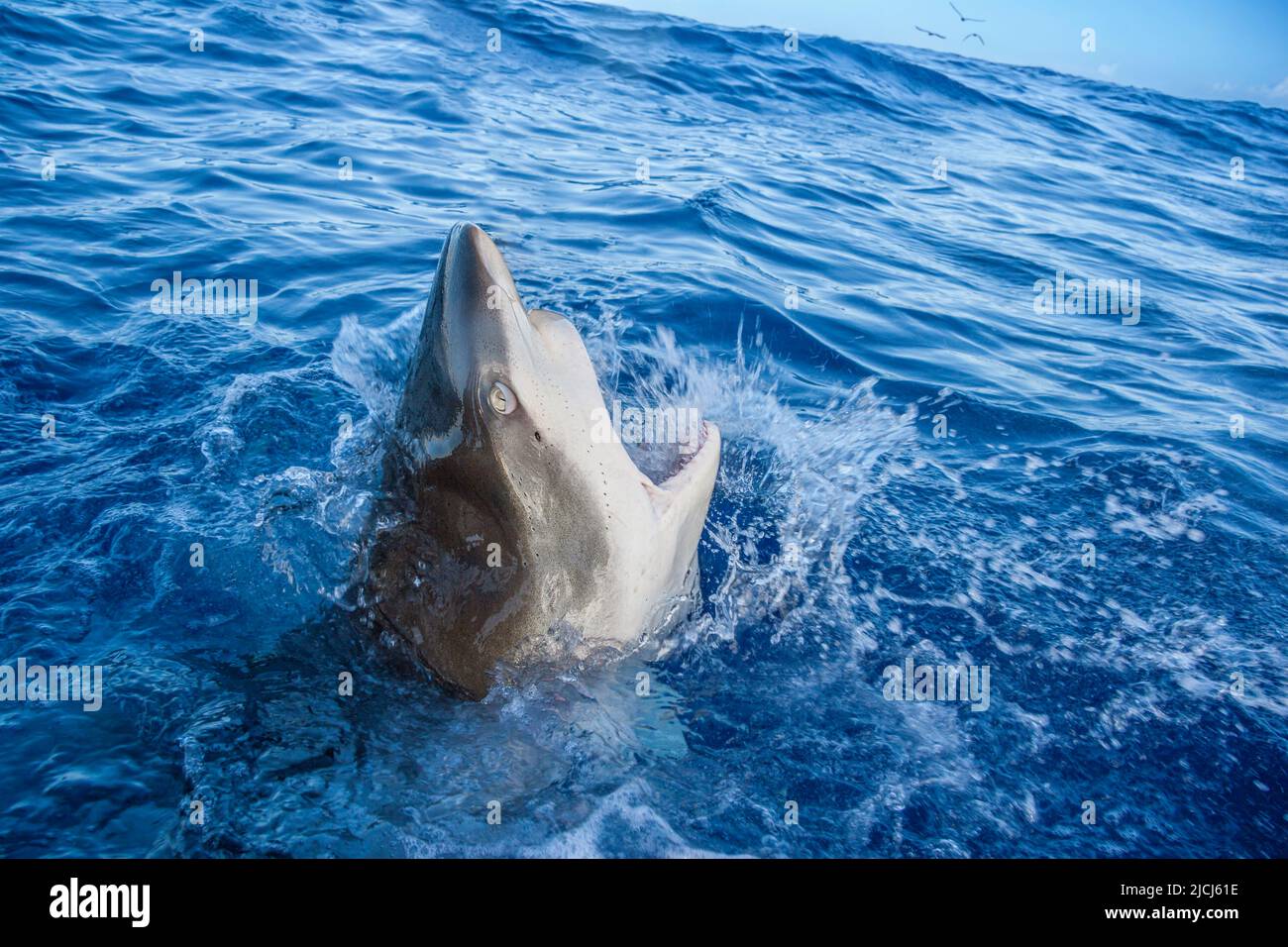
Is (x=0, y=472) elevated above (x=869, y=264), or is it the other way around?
(x=869, y=264)

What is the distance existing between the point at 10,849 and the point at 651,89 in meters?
18.4

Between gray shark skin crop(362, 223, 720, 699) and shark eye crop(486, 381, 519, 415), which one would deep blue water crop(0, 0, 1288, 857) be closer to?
gray shark skin crop(362, 223, 720, 699)

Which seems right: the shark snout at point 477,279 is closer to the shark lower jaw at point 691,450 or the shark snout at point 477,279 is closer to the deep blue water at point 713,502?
the shark lower jaw at point 691,450

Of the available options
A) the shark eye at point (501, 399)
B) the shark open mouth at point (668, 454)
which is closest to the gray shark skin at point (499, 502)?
the shark eye at point (501, 399)

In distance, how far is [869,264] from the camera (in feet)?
37.6

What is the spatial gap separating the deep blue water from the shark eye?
116 centimetres

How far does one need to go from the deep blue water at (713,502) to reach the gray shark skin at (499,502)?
0.90 feet

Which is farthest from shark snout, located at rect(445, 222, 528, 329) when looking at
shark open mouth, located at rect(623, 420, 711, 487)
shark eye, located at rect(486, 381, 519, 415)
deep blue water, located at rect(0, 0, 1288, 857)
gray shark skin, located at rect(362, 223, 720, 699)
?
deep blue water, located at rect(0, 0, 1288, 857)

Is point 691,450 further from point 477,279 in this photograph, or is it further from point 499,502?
point 477,279

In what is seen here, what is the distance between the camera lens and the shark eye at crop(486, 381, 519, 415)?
362 centimetres

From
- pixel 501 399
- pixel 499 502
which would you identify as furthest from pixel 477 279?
pixel 499 502

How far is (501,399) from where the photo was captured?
11.9ft
